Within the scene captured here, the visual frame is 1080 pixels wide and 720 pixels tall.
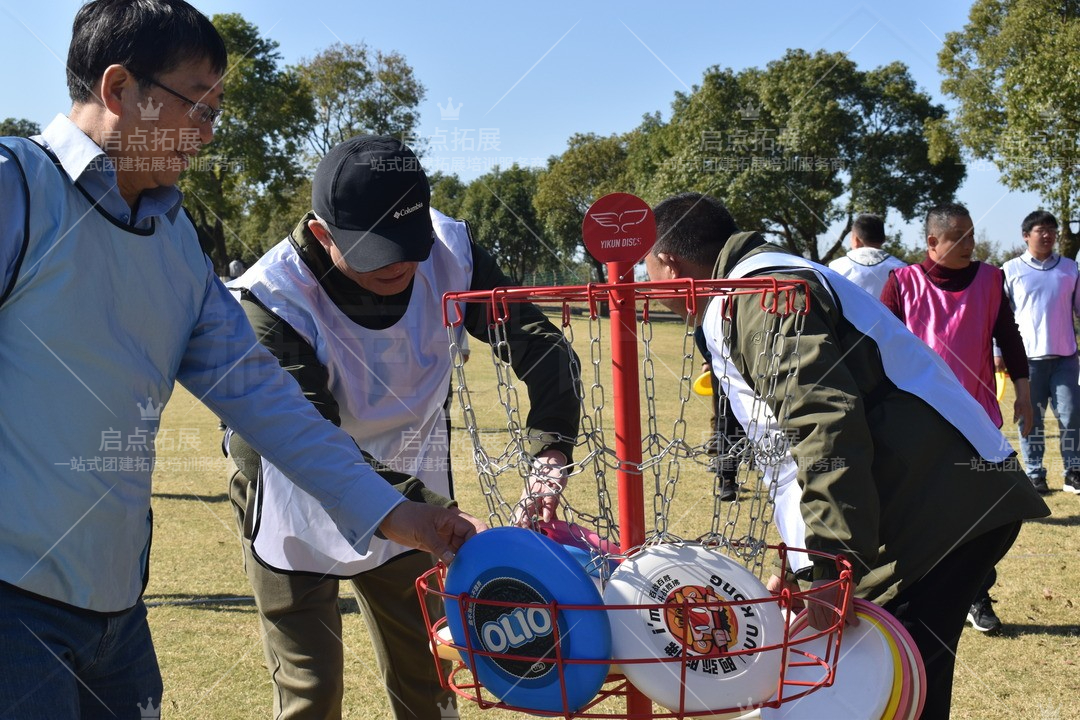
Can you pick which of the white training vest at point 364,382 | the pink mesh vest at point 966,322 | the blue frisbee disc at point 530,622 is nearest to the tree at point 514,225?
the pink mesh vest at point 966,322

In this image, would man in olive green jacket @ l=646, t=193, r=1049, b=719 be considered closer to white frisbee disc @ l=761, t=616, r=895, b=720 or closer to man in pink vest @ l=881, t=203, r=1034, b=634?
white frisbee disc @ l=761, t=616, r=895, b=720

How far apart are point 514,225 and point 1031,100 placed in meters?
55.0

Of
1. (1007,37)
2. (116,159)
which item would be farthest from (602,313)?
(1007,37)

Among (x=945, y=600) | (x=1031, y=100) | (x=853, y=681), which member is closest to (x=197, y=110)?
(x=853, y=681)

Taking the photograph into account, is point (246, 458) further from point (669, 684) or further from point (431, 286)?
point (669, 684)

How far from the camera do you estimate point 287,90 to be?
47781 mm

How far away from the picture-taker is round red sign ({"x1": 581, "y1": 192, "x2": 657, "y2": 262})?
1.83 meters

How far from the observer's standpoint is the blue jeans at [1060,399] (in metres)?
8.45

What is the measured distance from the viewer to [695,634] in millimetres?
1671

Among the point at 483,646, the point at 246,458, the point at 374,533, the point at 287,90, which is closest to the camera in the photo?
the point at 483,646

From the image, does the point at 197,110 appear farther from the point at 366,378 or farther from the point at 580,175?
the point at 580,175

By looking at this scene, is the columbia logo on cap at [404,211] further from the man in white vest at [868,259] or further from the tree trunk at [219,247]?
the tree trunk at [219,247]

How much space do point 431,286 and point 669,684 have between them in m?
1.89

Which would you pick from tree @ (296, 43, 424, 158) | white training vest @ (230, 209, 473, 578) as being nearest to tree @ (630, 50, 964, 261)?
tree @ (296, 43, 424, 158)
